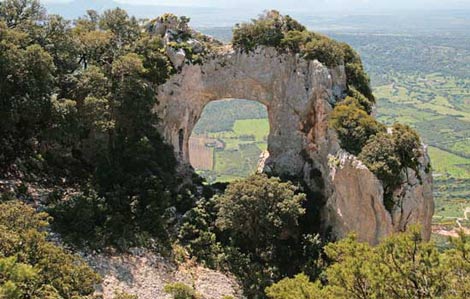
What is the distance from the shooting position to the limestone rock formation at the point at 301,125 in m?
28.0

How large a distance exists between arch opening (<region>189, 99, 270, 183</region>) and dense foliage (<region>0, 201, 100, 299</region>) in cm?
5890

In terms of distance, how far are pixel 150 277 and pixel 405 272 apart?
44.9 ft

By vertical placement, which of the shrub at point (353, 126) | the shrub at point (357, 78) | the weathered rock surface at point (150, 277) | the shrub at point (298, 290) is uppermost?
the shrub at point (357, 78)

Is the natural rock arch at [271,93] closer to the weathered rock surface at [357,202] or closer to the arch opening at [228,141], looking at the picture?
the weathered rock surface at [357,202]

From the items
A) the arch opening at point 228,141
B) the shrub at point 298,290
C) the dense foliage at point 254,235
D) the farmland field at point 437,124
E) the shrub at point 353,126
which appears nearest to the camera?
the shrub at point 298,290

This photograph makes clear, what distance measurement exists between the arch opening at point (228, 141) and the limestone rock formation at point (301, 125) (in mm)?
39577

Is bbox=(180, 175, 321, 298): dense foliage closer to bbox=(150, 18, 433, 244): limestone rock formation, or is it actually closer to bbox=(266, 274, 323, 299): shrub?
bbox=(150, 18, 433, 244): limestone rock formation

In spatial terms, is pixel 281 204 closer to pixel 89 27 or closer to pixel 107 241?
pixel 107 241

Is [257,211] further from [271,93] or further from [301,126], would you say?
[271,93]

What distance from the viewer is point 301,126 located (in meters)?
35.4

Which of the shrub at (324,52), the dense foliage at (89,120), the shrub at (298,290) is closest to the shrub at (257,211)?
the dense foliage at (89,120)

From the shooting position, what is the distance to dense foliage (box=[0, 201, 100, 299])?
45.4 feet

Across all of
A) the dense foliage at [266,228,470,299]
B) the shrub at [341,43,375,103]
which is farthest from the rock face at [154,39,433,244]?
the dense foliage at [266,228,470,299]

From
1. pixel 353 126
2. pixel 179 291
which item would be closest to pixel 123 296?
pixel 179 291
